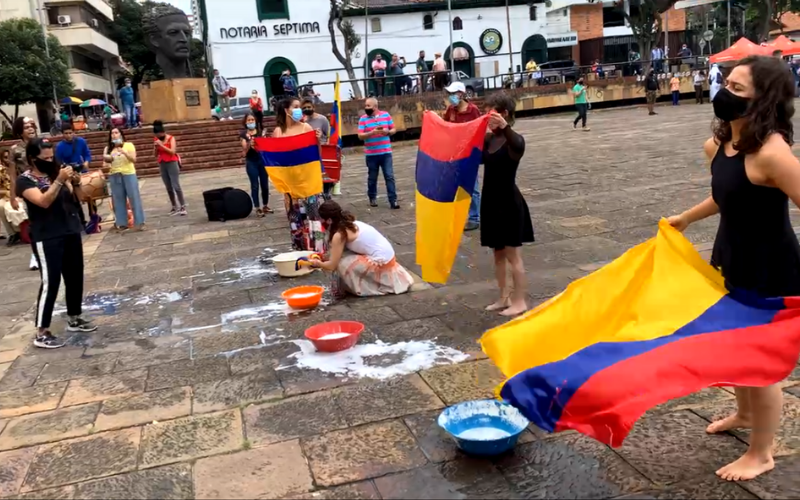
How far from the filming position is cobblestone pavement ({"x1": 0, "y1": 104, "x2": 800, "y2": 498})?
10.2ft

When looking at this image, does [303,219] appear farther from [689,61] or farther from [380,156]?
[689,61]

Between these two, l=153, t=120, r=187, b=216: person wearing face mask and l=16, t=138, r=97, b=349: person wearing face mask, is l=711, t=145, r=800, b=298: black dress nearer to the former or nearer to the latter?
l=16, t=138, r=97, b=349: person wearing face mask

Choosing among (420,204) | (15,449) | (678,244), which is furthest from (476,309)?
(15,449)

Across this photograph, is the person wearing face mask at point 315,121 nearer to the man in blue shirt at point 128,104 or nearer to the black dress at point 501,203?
the black dress at point 501,203

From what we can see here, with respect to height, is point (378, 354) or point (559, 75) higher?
point (559, 75)

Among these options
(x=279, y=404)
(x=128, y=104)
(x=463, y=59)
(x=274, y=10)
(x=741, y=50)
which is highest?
→ (x=274, y=10)

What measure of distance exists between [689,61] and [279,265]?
29809 mm

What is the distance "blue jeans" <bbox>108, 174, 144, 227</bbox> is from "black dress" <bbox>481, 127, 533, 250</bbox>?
7.07 metres

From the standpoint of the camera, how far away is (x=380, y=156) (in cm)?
1039

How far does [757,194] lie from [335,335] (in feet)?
9.69

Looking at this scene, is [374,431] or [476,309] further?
[476,309]

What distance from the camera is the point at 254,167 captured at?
36.1ft

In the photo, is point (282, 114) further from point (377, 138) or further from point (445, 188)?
point (445, 188)

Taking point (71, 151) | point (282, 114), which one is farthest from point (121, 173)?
point (282, 114)
